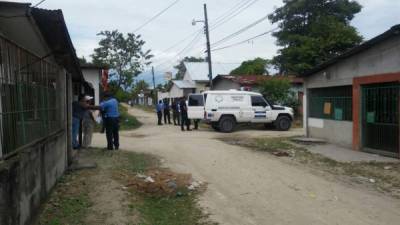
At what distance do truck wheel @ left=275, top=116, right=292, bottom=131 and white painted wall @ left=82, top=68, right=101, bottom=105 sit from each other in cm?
1069

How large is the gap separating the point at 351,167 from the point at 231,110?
12472 millimetres

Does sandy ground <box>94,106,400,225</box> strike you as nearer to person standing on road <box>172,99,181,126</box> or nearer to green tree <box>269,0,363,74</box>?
person standing on road <box>172,99,181,126</box>

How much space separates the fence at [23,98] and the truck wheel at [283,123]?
17.2 meters

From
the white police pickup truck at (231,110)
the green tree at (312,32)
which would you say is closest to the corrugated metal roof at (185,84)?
the green tree at (312,32)

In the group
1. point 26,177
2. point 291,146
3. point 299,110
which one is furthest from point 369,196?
point 299,110

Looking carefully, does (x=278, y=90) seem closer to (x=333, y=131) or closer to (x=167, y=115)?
(x=167, y=115)

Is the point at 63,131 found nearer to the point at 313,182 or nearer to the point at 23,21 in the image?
the point at 23,21

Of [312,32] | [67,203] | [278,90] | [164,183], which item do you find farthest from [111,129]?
[312,32]

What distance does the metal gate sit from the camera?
45.8 feet

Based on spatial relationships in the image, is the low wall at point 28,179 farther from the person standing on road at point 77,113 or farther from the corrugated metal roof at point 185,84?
the corrugated metal roof at point 185,84

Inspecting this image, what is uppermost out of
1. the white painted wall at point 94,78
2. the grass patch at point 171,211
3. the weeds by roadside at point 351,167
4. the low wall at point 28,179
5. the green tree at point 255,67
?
the green tree at point 255,67

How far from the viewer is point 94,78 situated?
2881cm

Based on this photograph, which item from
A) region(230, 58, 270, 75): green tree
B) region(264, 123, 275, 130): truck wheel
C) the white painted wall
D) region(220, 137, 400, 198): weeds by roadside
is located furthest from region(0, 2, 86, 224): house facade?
region(230, 58, 270, 75): green tree

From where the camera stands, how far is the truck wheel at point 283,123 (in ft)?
83.6
